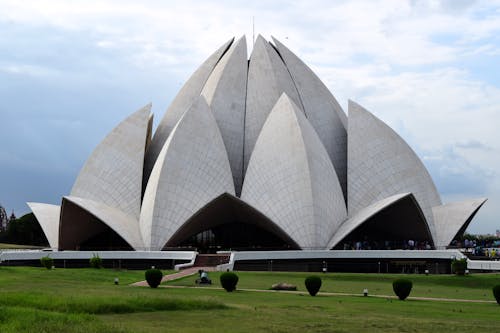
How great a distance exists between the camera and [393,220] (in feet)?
136

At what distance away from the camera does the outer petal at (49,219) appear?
138 ft

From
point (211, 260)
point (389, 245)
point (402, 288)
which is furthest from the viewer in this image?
point (389, 245)

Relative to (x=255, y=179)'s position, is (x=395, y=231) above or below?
below

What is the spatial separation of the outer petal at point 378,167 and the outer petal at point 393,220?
979 millimetres

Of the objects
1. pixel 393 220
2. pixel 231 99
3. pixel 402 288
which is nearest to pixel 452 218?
pixel 393 220

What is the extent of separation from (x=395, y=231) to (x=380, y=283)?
19513 millimetres

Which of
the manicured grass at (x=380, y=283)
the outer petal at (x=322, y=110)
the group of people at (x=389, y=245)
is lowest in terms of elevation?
the manicured grass at (x=380, y=283)

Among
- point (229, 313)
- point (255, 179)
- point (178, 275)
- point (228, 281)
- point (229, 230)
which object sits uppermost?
point (255, 179)

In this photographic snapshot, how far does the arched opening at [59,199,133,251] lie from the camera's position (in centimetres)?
3841

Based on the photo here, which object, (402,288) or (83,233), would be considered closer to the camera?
(402,288)

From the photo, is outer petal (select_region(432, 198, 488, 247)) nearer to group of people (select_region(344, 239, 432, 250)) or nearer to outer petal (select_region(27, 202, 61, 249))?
group of people (select_region(344, 239, 432, 250))

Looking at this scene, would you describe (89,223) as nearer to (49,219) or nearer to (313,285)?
(49,219)

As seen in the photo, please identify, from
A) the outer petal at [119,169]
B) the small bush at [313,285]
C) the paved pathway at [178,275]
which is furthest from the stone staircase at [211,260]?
the small bush at [313,285]

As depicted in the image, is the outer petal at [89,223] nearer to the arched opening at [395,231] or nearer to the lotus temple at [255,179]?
the lotus temple at [255,179]
